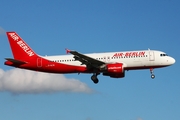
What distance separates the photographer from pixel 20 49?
251 feet

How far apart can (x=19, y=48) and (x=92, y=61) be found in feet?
47.1

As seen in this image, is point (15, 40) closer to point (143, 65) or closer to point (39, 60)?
point (39, 60)

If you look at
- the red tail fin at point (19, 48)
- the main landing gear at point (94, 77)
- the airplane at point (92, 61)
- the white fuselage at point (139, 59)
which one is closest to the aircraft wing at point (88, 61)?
the airplane at point (92, 61)

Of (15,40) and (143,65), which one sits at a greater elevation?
(15,40)

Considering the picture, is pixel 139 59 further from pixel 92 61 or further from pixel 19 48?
pixel 19 48

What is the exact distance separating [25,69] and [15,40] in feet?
20.3

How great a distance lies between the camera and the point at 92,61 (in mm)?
69812

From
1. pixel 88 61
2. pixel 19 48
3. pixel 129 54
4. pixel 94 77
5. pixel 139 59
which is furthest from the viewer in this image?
pixel 19 48

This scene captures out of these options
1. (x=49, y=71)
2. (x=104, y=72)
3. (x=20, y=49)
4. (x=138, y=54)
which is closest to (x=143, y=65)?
(x=138, y=54)

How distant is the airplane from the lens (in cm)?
6975

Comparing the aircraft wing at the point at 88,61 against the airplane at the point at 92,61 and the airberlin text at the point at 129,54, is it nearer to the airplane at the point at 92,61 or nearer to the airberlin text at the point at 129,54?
the airplane at the point at 92,61

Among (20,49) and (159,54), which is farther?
(20,49)

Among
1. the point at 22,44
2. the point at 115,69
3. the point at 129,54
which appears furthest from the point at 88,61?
the point at 22,44

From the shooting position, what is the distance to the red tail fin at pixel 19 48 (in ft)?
248
